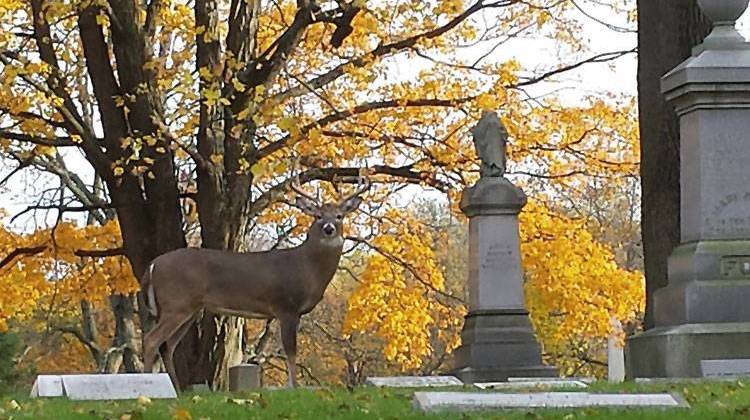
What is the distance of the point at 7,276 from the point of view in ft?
77.5

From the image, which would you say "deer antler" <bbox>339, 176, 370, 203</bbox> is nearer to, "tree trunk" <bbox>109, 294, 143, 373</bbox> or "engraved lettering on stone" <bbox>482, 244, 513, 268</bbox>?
"engraved lettering on stone" <bbox>482, 244, 513, 268</bbox>

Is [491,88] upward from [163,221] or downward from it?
upward

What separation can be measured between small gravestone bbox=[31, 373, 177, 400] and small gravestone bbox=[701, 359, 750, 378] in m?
4.24

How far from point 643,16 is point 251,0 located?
22.8 ft

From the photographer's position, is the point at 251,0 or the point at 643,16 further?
the point at 251,0

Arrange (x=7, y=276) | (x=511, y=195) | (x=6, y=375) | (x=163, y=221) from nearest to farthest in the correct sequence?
(x=511, y=195)
(x=163, y=221)
(x=7, y=276)
(x=6, y=375)

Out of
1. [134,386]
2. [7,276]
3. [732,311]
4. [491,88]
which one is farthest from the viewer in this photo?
[7,276]

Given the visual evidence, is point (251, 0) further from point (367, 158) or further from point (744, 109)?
point (744, 109)

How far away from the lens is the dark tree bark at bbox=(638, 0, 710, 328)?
46.5ft

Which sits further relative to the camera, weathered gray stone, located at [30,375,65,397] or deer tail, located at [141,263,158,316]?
deer tail, located at [141,263,158,316]

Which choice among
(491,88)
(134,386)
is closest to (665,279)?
(134,386)

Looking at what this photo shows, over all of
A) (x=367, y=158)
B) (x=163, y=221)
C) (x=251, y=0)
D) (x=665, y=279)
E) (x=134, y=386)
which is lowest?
(x=134, y=386)

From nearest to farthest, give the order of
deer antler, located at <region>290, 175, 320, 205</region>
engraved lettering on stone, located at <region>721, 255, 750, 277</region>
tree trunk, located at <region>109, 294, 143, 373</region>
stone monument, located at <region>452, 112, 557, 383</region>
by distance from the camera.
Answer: engraved lettering on stone, located at <region>721, 255, 750, 277</region>
deer antler, located at <region>290, 175, 320, 205</region>
stone monument, located at <region>452, 112, 557, 383</region>
tree trunk, located at <region>109, 294, 143, 373</region>

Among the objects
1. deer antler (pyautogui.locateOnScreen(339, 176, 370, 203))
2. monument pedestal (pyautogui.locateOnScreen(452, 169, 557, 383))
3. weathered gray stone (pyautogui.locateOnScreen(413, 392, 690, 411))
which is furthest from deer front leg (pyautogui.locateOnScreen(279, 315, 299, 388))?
weathered gray stone (pyautogui.locateOnScreen(413, 392, 690, 411))
